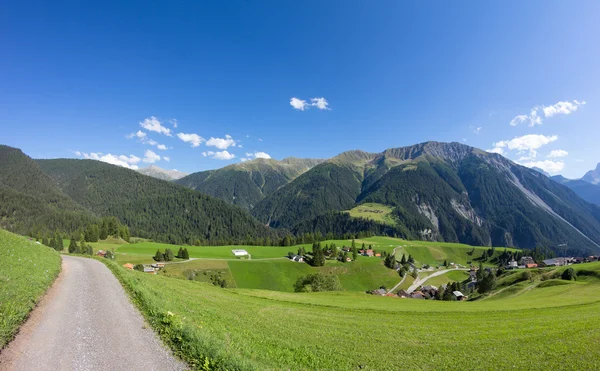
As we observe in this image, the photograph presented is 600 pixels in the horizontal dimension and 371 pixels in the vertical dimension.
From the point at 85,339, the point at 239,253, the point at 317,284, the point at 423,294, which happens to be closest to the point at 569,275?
the point at 423,294

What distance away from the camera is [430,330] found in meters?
21.7

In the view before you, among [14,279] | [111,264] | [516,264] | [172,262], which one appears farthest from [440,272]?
[14,279]

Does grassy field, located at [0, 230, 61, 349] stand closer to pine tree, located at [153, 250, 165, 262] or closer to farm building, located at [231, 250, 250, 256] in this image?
pine tree, located at [153, 250, 165, 262]

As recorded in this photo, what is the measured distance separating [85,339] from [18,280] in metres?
13.0

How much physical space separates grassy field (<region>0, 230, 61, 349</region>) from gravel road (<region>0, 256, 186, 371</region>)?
0.54 meters

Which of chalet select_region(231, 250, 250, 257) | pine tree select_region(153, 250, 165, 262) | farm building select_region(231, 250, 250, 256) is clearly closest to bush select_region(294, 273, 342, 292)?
chalet select_region(231, 250, 250, 257)

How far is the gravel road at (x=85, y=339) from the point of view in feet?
35.1

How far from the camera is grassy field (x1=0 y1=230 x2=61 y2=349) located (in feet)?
44.1

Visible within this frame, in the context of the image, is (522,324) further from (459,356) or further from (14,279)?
(14,279)

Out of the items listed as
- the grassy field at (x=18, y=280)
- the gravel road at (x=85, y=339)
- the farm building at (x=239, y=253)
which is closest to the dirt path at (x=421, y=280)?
the farm building at (x=239, y=253)

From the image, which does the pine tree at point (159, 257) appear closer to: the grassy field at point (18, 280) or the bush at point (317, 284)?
the bush at point (317, 284)

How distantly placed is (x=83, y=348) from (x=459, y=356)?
19.4 metres

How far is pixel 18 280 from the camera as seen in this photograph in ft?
66.4

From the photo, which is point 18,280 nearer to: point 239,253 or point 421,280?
point 239,253
